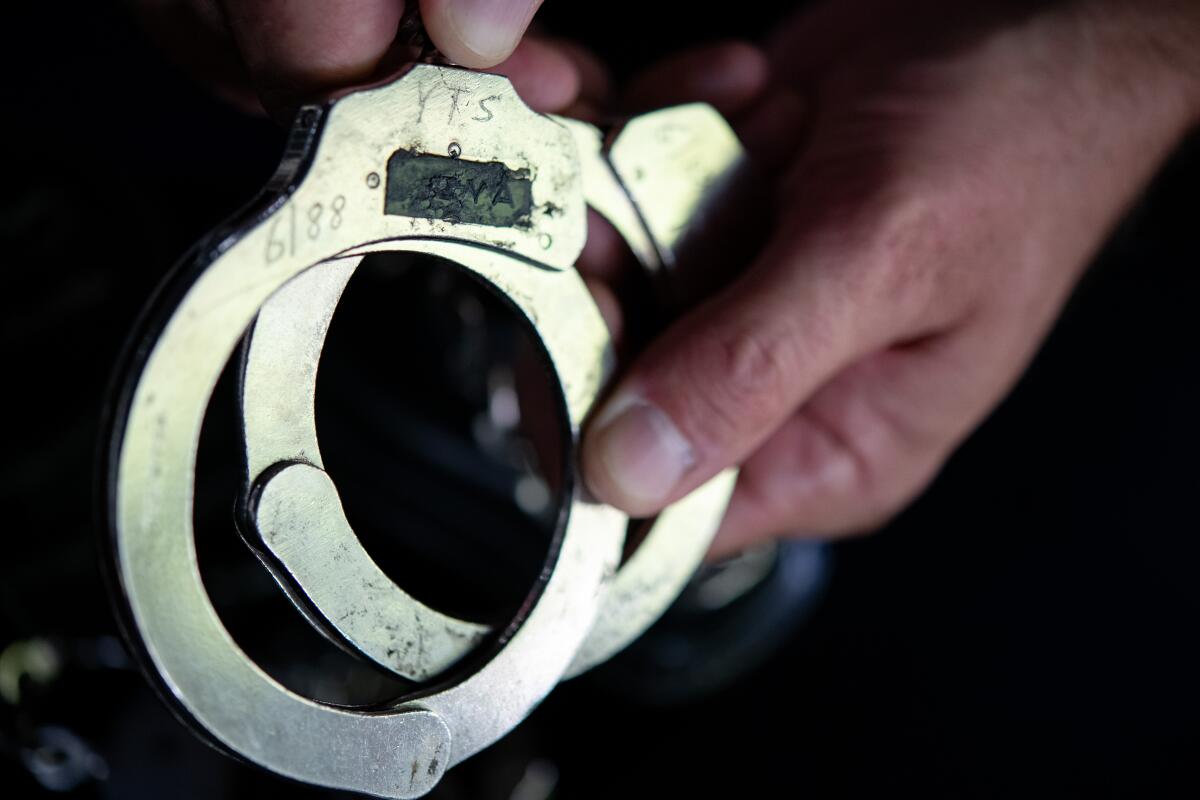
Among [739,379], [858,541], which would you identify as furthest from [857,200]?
[858,541]

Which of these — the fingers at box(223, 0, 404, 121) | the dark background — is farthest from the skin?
the dark background

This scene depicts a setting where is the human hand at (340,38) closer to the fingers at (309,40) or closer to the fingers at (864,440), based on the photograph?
the fingers at (309,40)

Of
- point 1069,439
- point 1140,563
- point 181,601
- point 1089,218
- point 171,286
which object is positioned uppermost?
point 171,286

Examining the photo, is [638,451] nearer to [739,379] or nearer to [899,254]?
[739,379]

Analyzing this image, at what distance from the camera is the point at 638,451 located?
59cm

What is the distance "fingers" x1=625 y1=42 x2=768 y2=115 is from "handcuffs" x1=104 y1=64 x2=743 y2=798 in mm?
277

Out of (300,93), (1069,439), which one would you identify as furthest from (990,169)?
(1069,439)

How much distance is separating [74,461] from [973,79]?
0.75m

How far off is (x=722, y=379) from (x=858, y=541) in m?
0.93

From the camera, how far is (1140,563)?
4.77 feet

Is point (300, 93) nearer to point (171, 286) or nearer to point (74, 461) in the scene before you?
point (171, 286)

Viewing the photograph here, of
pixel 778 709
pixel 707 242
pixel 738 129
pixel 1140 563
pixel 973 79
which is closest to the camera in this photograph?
pixel 707 242

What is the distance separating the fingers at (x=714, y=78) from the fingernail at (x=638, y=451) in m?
0.39

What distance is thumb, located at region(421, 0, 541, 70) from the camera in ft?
1.64
